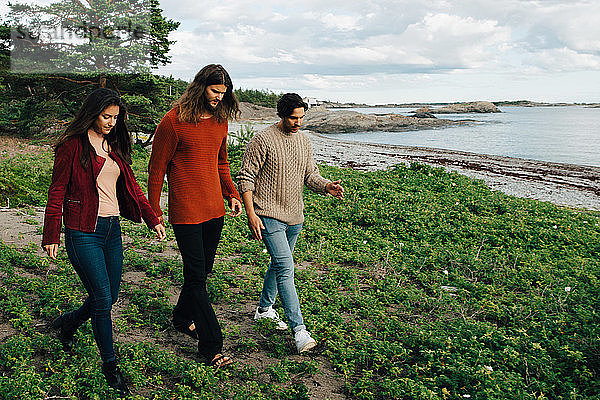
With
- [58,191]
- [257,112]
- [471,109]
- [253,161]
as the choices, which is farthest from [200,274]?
[471,109]

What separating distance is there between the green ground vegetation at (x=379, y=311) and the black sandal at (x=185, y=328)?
220 mm

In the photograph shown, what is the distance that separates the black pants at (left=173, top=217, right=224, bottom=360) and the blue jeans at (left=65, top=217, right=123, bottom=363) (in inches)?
20.0

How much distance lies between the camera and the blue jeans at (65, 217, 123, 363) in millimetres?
3520

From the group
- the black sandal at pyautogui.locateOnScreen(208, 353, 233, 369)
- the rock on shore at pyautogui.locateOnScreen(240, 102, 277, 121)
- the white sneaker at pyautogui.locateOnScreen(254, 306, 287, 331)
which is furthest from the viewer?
the rock on shore at pyautogui.locateOnScreen(240, 102, 277, 121)

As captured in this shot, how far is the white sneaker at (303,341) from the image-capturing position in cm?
459

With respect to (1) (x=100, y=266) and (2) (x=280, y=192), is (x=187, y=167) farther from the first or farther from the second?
(1) (x=100, y=266)

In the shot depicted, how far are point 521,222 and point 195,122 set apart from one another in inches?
301

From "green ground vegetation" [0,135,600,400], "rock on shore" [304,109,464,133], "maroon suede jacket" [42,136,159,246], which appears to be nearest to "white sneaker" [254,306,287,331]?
"green ground vegetation" [0,135,600,400]

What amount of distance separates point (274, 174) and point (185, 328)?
1.74 meters

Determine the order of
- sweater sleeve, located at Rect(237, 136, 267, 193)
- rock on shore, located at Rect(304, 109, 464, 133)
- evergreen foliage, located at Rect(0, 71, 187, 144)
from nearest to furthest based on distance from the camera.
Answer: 1. sweater sleeve, located at Rect(237, 136, 267, 193)
2. evergreen foliage, located at Rect(0, 71, 187, 144)
3. rock on shore, located at Rect(304, 109, 464, 133)

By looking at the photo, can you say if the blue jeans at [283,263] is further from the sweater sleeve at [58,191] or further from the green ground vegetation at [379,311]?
the sweater sleeve at [58,191]

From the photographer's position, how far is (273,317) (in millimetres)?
5156

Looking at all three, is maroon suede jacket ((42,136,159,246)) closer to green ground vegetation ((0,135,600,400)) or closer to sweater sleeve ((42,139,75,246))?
sweater sleeve ((42,139,75,246))

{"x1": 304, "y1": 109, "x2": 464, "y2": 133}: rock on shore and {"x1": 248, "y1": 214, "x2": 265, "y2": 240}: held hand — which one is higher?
{"x1": 304, "y1": 109, "x2": 464, "y2": 133}: rock on shore
